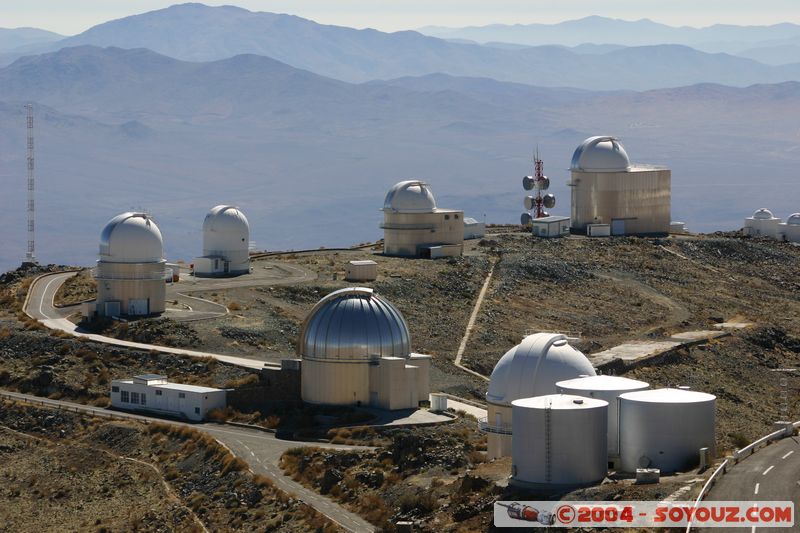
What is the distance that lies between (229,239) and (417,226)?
519 inches

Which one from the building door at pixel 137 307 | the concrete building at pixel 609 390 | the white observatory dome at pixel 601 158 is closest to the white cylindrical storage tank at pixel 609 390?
the concrete building at pixel 609 390

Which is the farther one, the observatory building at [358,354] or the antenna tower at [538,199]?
the antenna tower at [538,199]

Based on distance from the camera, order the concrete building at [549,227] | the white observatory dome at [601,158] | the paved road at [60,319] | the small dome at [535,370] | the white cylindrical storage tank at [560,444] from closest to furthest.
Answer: the white cylindrical storage tank at [560,444], the small dome at [535,370], the paved road at [60,319], the concrete building at [549,227], the white observatory dome at [601,158]

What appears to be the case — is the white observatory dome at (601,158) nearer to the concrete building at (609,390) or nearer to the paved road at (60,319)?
the paved road at (60,319)

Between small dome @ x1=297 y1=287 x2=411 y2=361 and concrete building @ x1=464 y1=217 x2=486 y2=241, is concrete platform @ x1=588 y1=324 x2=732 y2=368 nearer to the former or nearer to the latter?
small dome @ x1=297 y1=287 x2=411 y2=361

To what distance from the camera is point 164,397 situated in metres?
62.8

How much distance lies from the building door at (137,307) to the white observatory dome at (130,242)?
6.34 feet

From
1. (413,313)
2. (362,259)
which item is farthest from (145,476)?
(362,259)

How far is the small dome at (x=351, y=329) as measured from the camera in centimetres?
5991

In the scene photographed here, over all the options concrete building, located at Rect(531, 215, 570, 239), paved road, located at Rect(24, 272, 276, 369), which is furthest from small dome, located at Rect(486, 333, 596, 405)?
concrete building, located at Rect(531, 215, 570, 239)

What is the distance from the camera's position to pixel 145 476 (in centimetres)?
5556

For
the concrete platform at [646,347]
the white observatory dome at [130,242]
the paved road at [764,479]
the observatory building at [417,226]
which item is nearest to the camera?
the paved road at [764,479]

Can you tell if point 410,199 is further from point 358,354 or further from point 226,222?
point 358,354

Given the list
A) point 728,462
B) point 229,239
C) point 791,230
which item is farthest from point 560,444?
point 791,230
